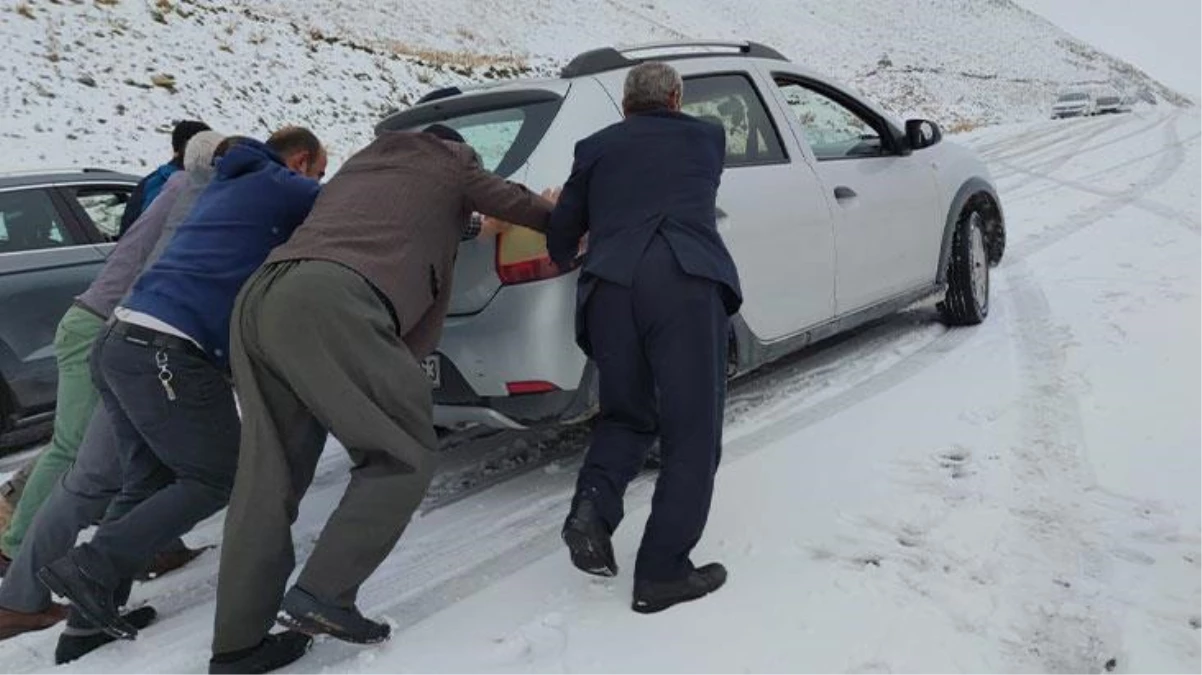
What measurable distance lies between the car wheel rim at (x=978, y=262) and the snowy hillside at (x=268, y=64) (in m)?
11.1

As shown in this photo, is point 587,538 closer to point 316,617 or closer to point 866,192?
point 316,617

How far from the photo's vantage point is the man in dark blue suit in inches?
116

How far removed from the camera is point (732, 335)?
4262mm

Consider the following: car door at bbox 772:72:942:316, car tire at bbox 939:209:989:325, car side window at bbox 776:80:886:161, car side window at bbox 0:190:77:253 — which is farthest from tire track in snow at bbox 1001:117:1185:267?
car side window at bbox 0:190:77:253

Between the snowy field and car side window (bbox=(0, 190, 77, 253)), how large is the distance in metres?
2.33

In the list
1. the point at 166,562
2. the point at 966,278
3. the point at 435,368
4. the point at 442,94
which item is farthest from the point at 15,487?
the point at 966,278

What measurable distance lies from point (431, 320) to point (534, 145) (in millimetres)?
1098

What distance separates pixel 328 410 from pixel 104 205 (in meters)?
4.28

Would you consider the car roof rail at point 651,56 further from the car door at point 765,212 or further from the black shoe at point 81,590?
the black shoe at point 81,590

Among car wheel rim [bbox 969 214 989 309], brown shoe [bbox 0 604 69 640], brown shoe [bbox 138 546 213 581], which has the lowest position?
brown shoe [bbox 138 546 213 581]

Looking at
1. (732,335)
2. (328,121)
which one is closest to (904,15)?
(328,121)

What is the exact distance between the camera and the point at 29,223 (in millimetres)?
5570

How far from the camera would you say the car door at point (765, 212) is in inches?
168

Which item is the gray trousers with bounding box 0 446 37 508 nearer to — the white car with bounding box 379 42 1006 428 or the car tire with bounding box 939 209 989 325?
the white car with bounding box 379 42 1006 428
